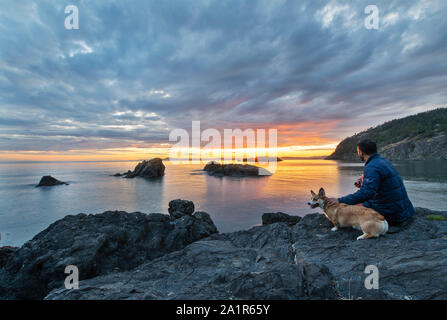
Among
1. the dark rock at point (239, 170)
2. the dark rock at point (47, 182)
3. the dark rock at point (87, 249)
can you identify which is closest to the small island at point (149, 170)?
the dark rock at point (47, 182)

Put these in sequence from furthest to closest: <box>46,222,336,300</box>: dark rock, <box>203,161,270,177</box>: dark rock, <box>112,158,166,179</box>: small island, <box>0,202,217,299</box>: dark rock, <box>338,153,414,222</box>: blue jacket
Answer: <box>203,161,270,177</box>: dark rock, <box>112,158,166,179</box>: small island, <box>0,202,217,299</box>: dark rock, <box>338,153,414,222</box>: blue jacket, <box>46,222,336,300</box>: dark rock

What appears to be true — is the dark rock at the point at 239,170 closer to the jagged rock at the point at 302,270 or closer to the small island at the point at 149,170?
the small island at the point at 149,170

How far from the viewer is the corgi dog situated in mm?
5168

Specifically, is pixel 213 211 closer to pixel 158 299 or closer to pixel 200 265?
pixel 200 265

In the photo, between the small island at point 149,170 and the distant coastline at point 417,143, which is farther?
the distant coastline at point 417,143

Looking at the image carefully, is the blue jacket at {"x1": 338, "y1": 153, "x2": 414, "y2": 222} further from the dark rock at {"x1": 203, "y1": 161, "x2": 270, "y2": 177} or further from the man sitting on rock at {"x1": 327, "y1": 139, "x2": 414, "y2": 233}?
the dark rock at {"x1": 203, "y1": 161, "x2": 270, "y2": 177}

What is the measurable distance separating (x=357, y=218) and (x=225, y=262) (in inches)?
153

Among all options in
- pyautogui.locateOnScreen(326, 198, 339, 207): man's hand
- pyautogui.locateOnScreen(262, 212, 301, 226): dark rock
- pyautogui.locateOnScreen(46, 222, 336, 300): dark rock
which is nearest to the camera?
pyautogui.locateOnScreen(46, 222, 336, 300): dark rock

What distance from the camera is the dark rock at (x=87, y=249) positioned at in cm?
725

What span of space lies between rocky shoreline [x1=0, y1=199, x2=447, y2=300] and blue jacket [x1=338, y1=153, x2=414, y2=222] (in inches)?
23.0

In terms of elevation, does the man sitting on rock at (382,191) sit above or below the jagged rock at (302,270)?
above

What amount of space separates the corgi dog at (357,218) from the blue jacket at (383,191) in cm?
41

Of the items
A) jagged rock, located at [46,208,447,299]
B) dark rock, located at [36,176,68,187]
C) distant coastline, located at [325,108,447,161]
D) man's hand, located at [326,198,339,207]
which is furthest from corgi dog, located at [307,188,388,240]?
distant coastline, located at [325,108,447,161]
